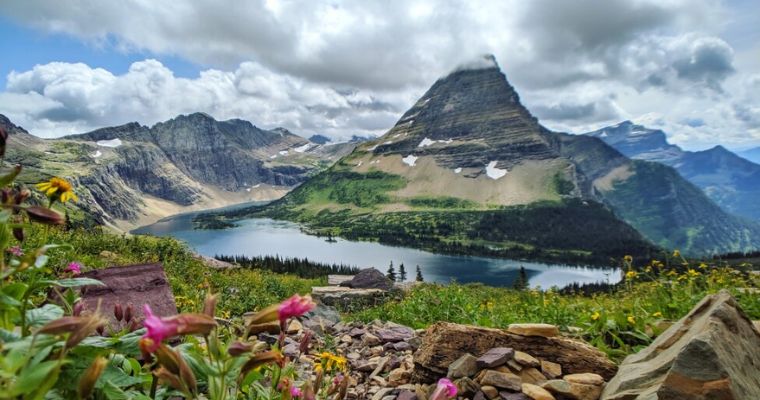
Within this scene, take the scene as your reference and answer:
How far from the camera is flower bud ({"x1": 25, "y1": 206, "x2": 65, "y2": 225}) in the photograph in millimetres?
2453

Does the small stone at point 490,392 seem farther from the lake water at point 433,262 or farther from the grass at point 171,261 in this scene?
the lake water at point 433,262

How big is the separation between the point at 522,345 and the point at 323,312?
855 cm

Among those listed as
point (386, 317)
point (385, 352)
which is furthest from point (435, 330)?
point (386, 317)

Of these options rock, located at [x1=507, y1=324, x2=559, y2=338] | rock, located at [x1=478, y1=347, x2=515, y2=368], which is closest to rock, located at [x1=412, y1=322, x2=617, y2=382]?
rock, located at [x1=507, y1=324, x2=559, y2=338]

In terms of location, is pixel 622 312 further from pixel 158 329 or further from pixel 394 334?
pixel 158 329

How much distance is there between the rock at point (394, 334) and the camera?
9484mm

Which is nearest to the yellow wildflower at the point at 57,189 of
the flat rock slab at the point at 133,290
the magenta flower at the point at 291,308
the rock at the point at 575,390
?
the magenta flower at the point at 291,308

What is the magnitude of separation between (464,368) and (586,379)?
Answer: 1530 mm

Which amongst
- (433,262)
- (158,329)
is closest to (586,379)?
(158,329)

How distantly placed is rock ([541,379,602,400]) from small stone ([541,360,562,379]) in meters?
0.58

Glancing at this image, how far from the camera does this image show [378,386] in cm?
706

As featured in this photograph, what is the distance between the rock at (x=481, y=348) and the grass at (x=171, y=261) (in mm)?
6773

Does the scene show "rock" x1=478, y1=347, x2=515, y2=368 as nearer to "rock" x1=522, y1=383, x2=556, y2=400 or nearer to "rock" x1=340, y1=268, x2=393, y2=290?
"rock" x1=522, y1=383, x2=556, y2=400

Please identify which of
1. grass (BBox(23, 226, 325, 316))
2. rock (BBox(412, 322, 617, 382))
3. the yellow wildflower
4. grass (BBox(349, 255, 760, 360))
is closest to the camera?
the yellow wildflower
